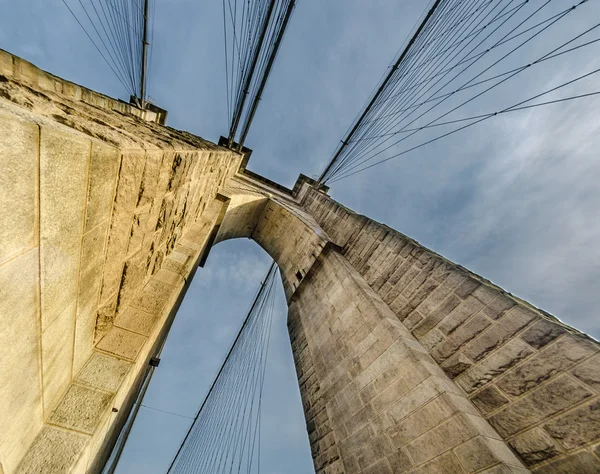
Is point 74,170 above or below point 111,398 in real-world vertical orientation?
above

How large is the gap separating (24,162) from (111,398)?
4.98 ft

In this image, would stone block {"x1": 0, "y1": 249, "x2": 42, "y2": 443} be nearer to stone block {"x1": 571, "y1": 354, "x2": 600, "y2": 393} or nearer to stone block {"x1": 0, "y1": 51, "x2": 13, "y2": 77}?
stone block {"x1": 0, "y1": 51, "x2": 13, "y2": 77}

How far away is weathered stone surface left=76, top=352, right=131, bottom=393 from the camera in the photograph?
1567mm

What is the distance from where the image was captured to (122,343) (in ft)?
6.00

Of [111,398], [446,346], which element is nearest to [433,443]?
[446,346]

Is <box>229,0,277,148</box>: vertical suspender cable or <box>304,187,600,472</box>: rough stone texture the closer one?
<box>304,187,600,472</box>: rough stone texture

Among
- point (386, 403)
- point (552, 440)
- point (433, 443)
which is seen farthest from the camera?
point (386, 403)

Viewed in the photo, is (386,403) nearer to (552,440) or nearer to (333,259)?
(552,440)

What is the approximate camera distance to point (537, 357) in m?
2.17

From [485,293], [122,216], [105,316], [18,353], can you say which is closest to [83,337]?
[105,316]

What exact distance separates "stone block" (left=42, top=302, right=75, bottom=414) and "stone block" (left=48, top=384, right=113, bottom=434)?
0.06 metres

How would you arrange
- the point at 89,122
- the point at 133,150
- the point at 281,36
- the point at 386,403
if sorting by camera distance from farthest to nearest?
the point at 281,36 → the point at 386,403 → the point at 133,150 → the point at 89,122

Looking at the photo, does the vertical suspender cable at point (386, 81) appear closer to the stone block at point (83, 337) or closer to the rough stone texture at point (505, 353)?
the rough stone texture at point (505, 353)

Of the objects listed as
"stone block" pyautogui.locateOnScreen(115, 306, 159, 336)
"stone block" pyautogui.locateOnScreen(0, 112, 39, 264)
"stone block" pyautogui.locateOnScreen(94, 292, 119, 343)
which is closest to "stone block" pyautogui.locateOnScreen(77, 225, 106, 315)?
"stone block" pyautogui.locateOnScreen(94, 292, 119, 343)
